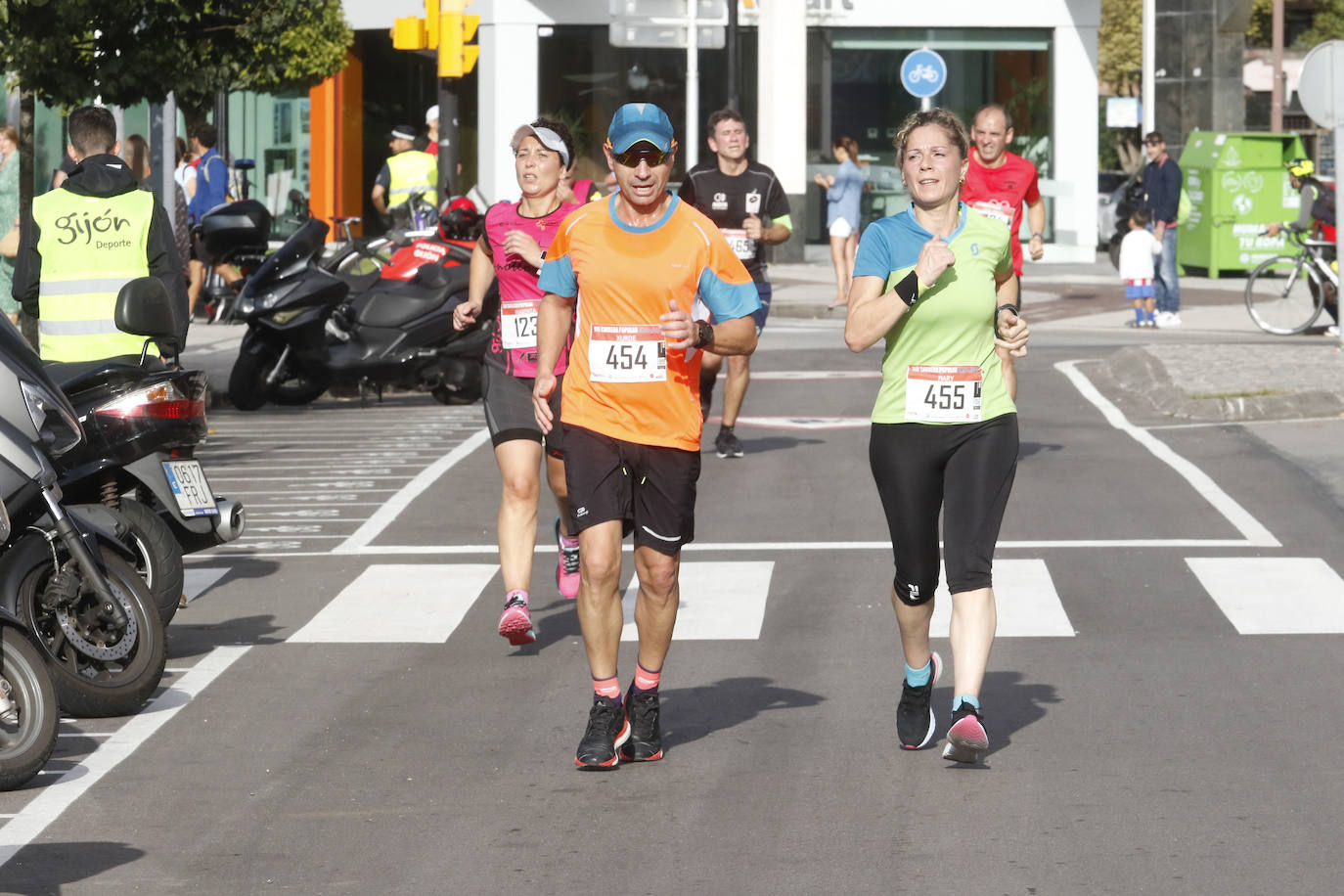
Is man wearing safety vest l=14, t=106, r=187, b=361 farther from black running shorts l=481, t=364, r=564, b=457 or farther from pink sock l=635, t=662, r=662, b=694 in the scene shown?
pink sock l=635, t=662, r=662, b=694

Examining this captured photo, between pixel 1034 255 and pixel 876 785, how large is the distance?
686cm

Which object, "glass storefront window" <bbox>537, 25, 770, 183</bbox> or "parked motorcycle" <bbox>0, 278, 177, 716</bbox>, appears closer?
"parked motorcycle" <bbox>0, 278, 177, 716</bbox>

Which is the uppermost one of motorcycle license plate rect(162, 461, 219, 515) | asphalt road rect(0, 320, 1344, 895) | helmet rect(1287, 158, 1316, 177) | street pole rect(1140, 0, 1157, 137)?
street pole rect(1140, 0, 1157, 137)

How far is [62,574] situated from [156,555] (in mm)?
899

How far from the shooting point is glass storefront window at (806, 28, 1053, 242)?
1473 inches

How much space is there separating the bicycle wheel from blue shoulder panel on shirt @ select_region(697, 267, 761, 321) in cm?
1683

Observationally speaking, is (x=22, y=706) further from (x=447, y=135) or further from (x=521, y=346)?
(x=447, y=135)

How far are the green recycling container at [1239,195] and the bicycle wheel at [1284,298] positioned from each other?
7993 millimetres

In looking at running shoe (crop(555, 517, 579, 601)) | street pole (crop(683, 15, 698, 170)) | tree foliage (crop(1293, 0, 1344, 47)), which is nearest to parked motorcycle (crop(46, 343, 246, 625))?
running shoe (crop(555, 517, 579, 601))

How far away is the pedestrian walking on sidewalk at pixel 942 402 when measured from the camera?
6668 mm

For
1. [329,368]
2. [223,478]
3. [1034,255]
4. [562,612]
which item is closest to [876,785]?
[562,612]

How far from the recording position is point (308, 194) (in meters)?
43.5

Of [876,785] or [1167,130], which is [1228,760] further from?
[1167,130]

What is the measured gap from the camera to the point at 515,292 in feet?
28.3
